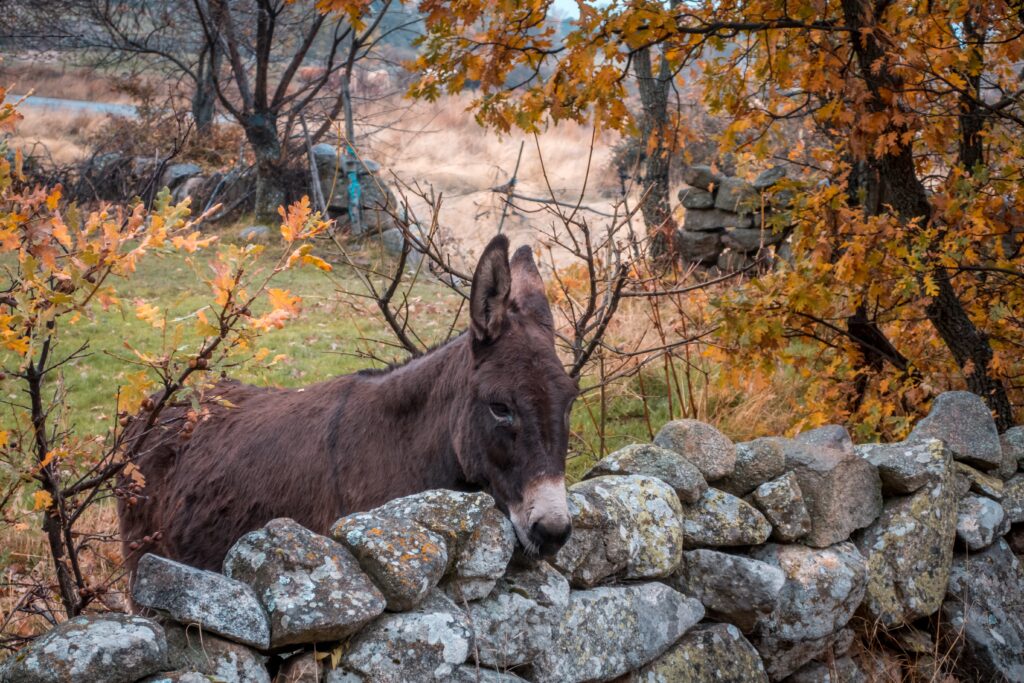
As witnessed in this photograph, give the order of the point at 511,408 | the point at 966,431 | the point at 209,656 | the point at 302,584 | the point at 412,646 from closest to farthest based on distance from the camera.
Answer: the point at 209,656 < the point at 302,584 < the point at 412,646 < the point at 511,408 < the point at 966,431

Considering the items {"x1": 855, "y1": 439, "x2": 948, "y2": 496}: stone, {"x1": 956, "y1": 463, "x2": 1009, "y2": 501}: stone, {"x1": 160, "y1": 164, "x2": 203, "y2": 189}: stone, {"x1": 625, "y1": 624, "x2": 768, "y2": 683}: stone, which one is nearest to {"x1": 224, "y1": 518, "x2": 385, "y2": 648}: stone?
{"x1": 625, "y1": 624, "x2": 768, "y2": 683}: stone

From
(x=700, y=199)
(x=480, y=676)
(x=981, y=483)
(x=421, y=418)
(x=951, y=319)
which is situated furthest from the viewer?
(x=700, y=199)

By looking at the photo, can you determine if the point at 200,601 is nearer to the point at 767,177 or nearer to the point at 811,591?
the point at 811,591

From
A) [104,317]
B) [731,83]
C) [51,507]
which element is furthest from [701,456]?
[104,317]

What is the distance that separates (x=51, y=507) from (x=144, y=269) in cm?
1260

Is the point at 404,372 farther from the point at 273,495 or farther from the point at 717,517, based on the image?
the point at 717,517

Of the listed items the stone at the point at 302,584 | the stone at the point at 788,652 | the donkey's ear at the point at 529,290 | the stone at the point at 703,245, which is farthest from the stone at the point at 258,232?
the stone at the point at 302,584

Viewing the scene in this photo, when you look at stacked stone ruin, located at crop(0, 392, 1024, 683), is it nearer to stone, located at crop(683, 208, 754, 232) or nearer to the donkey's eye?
the donkey's eye

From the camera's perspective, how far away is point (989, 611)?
4422 millimetres

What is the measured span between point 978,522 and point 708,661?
198cm

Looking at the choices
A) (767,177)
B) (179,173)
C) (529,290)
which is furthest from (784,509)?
(179,173)

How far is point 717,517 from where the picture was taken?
149 inches

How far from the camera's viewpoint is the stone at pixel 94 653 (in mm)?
1975

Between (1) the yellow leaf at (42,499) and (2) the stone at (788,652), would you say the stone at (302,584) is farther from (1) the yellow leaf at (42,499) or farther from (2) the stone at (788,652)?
(2) the stone at (788,652)
